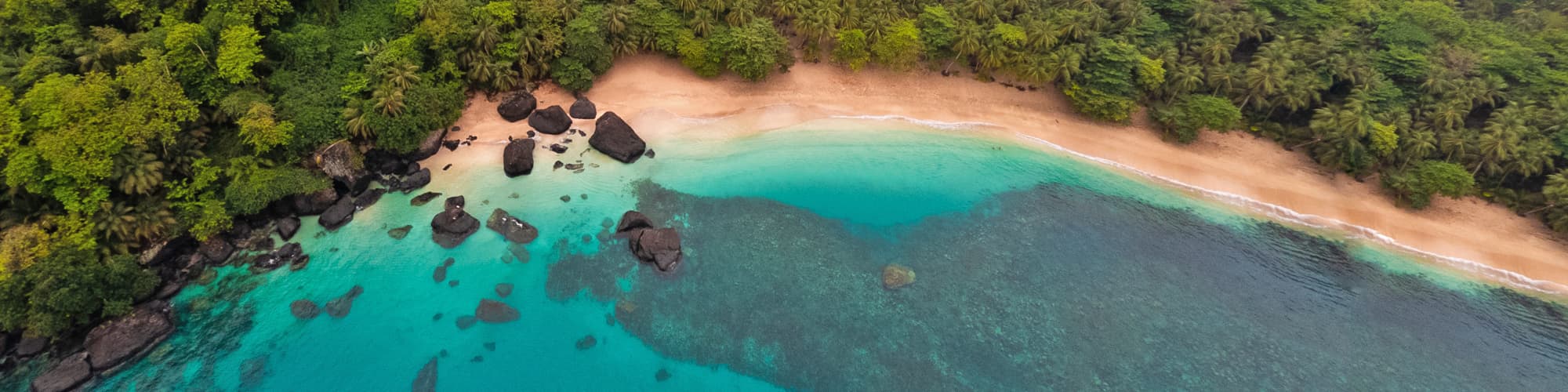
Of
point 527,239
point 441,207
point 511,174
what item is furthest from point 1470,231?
point 441,207

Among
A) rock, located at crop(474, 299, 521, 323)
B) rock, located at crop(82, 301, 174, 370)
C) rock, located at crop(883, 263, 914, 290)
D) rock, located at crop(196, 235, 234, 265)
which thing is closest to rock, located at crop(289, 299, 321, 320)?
rock, located at crop(82, 301, 174, 370)

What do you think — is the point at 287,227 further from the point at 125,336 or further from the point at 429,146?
the point at 429,146

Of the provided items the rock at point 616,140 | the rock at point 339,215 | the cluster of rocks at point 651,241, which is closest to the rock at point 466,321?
the cluster of rocks at point 651,241

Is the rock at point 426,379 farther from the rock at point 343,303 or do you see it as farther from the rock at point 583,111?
the rock at point 583,111

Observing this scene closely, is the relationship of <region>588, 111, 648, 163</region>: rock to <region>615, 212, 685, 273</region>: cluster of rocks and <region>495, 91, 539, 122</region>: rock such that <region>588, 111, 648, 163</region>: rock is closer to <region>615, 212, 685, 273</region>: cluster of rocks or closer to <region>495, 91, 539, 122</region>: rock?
<region>495, 91, 539, 122</region>: rock

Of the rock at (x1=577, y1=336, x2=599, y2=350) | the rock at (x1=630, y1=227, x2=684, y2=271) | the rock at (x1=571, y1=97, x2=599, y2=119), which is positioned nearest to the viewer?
Result: the rock at (x1=577, y1=336, x2=599, y2=350)

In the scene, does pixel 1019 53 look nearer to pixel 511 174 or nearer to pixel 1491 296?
pixel 1491 296
